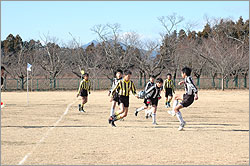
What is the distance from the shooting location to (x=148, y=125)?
12.1 m

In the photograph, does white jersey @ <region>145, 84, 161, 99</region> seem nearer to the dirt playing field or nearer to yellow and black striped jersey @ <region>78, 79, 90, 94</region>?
the dirt playing field

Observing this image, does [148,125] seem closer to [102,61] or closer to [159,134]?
[159,134]

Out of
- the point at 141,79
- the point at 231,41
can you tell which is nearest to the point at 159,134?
the point at 141,79

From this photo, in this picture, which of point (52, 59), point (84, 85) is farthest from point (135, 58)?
point (84, 85)

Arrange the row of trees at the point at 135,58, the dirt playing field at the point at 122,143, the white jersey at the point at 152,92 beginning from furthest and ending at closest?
the row of trees at the point at 135,58 < the white jersey at the point at 152,92 < the dirt playing field at the point at 122,143

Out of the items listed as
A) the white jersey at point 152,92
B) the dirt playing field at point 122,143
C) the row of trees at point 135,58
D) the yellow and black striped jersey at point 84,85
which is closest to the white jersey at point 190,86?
the dirt playing field at point 122,143

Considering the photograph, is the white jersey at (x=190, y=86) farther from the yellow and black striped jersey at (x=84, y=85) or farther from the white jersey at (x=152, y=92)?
the yellow and black striped jersey at (x=84, y=85)

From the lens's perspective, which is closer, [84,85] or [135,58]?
[84,85]

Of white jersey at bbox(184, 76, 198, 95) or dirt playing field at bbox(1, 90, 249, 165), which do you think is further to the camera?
white jersey at bbox(184, 76, 198, 95)

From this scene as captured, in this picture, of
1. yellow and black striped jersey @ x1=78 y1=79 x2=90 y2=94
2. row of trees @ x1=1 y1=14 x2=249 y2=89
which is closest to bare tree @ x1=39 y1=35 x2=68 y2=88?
row of trees @ x1=1 y1=14 x2=249 y2=89

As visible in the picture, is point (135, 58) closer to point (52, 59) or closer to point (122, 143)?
point (52, 59)

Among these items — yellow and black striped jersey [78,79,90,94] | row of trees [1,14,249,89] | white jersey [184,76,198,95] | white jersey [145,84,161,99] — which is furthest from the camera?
row of trees [1,14,249,89]

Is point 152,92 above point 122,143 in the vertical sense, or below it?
above

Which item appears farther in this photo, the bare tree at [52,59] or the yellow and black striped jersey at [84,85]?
the bare tree at [52,59]
